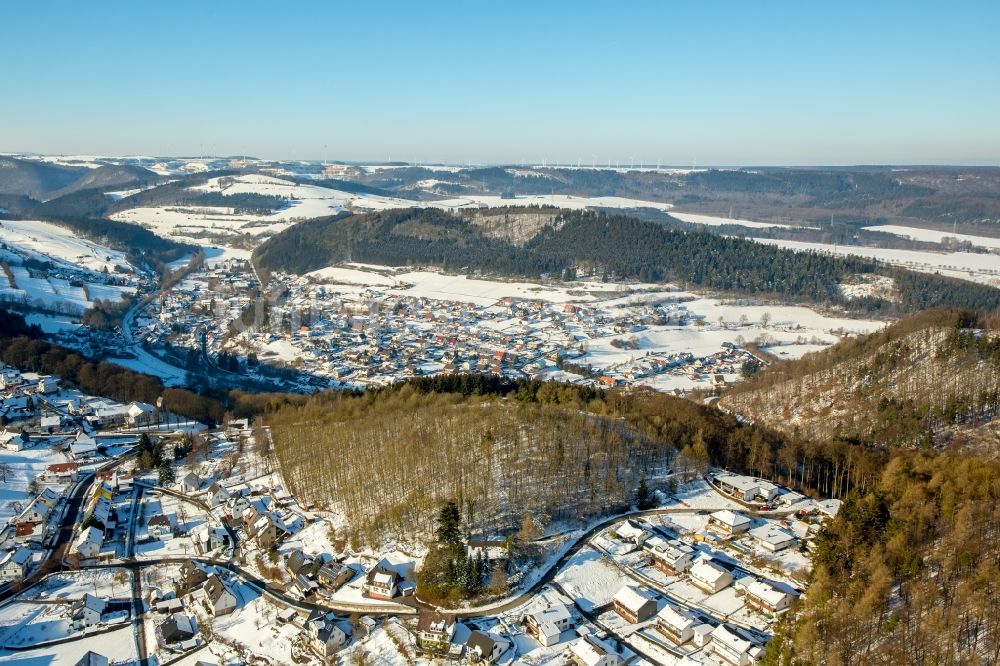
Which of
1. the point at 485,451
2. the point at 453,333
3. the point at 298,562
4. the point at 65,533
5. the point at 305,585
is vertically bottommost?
the point at 453,333

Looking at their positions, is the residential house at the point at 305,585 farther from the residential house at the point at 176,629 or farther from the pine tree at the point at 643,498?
the pine tree at the point at 643,498

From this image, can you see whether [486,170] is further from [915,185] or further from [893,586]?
[893,586]

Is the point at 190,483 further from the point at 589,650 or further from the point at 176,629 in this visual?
the point at 589,650

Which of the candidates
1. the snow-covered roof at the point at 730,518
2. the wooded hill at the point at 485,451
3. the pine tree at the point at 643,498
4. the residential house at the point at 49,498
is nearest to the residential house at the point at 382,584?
the wooded hill at the point at 485,451

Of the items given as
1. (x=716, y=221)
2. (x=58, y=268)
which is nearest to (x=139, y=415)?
(x=58, y=268)

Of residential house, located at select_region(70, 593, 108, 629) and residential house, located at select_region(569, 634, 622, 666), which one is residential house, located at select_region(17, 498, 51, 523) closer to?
residential house, located at select_region(70, 593, 108, 629)

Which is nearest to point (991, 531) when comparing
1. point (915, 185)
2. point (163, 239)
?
point (163, 239)
